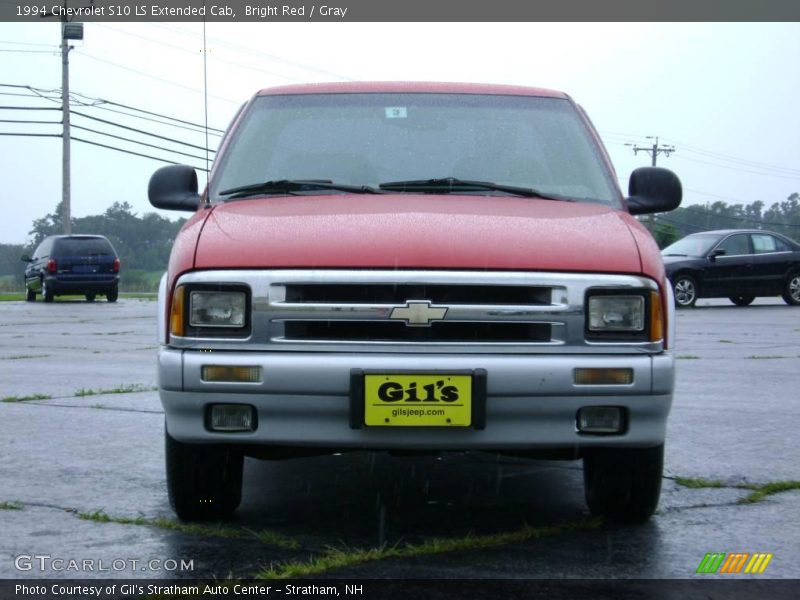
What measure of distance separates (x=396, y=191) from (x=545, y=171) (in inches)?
26.9

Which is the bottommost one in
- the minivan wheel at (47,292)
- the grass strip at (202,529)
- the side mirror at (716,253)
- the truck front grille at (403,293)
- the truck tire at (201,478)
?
the minivan wheel at (47,292)

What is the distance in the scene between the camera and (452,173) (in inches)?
188

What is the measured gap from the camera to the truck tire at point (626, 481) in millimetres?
3953

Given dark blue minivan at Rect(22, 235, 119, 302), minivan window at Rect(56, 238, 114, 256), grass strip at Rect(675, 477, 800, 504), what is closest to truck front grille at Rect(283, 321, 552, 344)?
grass strip at Rect(675, 477, 800, 504)

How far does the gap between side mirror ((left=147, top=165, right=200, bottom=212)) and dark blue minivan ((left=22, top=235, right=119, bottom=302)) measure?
2217cm

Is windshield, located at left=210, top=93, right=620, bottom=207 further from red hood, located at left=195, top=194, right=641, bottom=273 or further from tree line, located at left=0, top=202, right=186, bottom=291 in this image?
tree line, located at left=0, top=202, right=186, bottom=291

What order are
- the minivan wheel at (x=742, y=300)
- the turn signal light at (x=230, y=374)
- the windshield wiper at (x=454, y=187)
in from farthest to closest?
the minivan wheel at (x=742, y=300), the windshield wiper at (x=454, y=187), the turn signal light at (x=230, y=374)

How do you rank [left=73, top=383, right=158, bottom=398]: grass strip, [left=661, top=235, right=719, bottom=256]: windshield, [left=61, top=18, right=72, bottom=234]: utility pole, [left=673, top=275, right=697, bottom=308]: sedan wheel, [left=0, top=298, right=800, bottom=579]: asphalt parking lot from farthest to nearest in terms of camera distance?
[left=61, top=18, right=72, bottom=234]: utility pole
[left=661, top=235, right=719, bottom=256]: windshield
[left=673, top=275, right=697, bottom=308]: sedan wheel
[left=73, top=383, right=158, bottom=398]: grass strip
[left=0, top=298, right=800, bottom=579]: asphalt parking lot

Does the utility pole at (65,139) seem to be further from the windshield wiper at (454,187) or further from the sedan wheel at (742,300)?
the windshield wiper at (454,187)

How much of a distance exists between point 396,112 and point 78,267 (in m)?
22.8

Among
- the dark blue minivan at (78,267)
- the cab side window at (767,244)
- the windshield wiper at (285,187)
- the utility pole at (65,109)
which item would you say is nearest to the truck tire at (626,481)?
the windshield wiper at (285,187)

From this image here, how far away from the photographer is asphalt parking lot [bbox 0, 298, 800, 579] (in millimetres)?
3529

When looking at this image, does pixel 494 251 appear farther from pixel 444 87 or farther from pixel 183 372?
pixel 444 87

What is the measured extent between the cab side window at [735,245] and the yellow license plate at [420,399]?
19.9m
